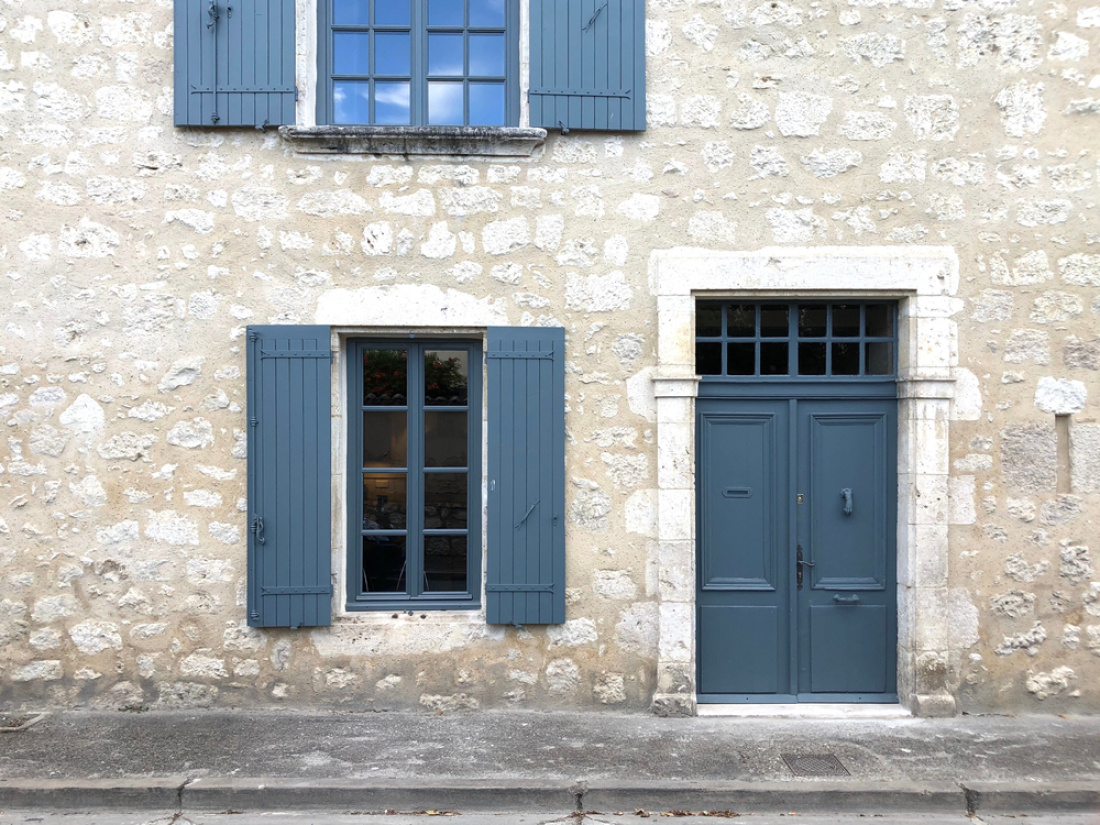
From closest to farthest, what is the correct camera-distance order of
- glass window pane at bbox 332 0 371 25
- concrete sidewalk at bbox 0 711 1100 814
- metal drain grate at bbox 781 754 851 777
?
concrete sidewalk at bbox 0 711 1100 814 → metal drain grate at bbox 781 754 851 777 → glass window pane at bbox 332 0 371 25

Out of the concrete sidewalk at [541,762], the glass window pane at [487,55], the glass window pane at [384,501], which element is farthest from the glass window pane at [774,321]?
the glass window pane at [384,501]

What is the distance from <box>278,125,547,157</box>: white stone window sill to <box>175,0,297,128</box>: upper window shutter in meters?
0.18

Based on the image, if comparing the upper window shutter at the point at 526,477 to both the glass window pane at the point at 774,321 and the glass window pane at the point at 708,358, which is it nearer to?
the glass window pane at the point at 708,358

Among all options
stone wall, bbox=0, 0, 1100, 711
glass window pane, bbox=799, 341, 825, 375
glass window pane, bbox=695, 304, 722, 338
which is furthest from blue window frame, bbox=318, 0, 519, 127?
glass window pane, bbox=799, 341, 825, 375

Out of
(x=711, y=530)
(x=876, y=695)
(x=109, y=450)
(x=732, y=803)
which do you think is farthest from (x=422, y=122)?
(x=876, y=695)

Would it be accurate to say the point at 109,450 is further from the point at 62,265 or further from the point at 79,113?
the point at 79,113

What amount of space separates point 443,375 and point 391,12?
2144 mm

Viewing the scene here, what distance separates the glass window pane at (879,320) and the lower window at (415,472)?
2.33 meters

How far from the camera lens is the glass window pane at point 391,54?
445 cm

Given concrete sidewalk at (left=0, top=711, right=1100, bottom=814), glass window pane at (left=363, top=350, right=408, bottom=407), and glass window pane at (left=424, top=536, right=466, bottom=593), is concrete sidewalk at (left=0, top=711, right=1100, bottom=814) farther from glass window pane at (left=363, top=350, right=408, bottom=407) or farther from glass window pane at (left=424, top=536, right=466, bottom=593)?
glass window pane at (left=363, top=350, right=408, bottom=407)

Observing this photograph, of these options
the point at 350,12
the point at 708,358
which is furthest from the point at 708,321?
the point at 350,12

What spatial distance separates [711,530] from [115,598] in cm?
341

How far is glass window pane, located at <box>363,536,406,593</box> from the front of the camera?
451 cm

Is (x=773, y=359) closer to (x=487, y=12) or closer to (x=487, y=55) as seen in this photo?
(x=487, y=55)
